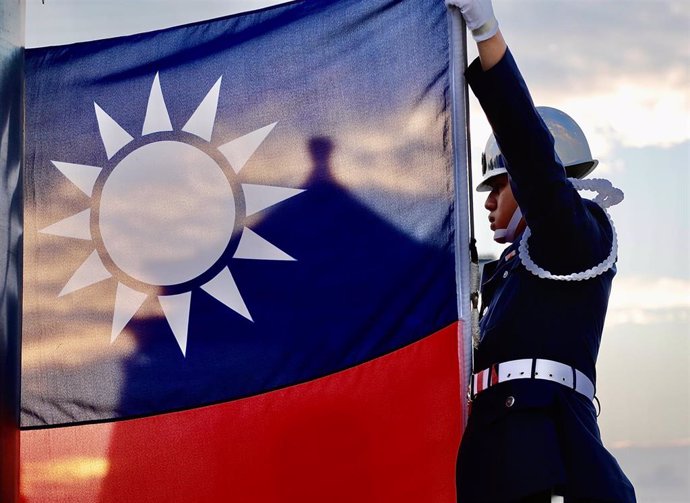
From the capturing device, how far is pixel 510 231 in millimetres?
5055

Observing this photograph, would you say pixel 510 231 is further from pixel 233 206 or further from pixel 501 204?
pixel 233 206

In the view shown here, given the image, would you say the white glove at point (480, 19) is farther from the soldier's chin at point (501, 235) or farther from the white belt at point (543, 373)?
the white belt at point (543, 373)

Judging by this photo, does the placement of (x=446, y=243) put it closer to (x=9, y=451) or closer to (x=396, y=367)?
(x=396, y=367)

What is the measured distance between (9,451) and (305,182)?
1739 millimetres

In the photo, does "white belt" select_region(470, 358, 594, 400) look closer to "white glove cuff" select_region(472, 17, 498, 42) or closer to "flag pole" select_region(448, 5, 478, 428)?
"flag pole" select_region(448, 5, 478, 428)

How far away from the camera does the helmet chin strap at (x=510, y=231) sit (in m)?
5.02

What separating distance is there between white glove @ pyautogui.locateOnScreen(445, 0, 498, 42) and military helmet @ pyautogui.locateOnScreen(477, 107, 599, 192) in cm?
85

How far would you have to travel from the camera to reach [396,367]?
203 inches

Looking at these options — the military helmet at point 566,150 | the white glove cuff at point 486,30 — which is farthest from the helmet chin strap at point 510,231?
A: the white glove cuff at point 486,30

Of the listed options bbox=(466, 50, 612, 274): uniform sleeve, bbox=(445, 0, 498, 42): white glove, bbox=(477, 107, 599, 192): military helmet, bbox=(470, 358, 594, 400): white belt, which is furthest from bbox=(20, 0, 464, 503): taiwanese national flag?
bbox=(466, 50, 612, 274): uniform sleeve

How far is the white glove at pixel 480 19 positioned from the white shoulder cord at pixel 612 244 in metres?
0.70

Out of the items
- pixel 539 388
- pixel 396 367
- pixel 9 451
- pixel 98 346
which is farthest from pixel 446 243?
pixel 9 451

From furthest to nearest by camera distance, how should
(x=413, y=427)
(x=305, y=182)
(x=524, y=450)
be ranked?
1. (x=305, y=182)
2. (x=413, y=427)
3. (x=524, y=450)

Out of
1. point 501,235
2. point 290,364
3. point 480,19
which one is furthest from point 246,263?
point 480,19
